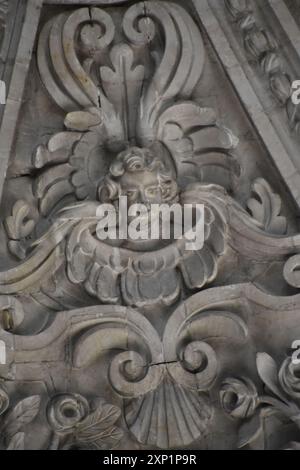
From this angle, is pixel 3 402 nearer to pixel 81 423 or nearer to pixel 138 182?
pixel 81 423

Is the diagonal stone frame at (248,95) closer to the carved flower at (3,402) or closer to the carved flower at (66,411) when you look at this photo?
the carved flower at (66,411)

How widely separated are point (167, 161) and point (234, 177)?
0.30 metres

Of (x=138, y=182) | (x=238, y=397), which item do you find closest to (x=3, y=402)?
(x=238, y=397)

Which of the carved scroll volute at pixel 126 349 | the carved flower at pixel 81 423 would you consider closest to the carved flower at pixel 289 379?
the carved scroll volute at pixel 126 349

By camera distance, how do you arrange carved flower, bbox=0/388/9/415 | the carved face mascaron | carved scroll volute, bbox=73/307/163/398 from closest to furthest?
carved flower, bbox=0/388/9/415
carved scroll volute, bbox=73/307/163/398
the carved face mascaron

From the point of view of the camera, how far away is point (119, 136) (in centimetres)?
590

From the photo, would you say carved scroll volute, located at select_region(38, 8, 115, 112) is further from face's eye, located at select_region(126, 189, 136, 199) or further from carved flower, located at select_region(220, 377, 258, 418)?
carved flower, located at select_region(220, 377, 258, 418)

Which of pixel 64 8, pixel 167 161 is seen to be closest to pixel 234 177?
pixel 167 161

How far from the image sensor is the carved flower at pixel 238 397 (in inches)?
218

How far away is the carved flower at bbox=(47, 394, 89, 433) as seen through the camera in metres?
5.48

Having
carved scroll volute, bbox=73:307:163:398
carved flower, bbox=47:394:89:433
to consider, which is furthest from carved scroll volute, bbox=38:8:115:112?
carved flower, bbox=47:394:89:433

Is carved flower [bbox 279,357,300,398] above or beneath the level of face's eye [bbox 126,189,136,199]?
beneath

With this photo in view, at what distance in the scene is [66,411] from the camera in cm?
552

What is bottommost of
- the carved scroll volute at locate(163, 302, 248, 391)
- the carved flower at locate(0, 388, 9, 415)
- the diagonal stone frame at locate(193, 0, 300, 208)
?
the carved flower at locate(0, 388, 9, 415)
